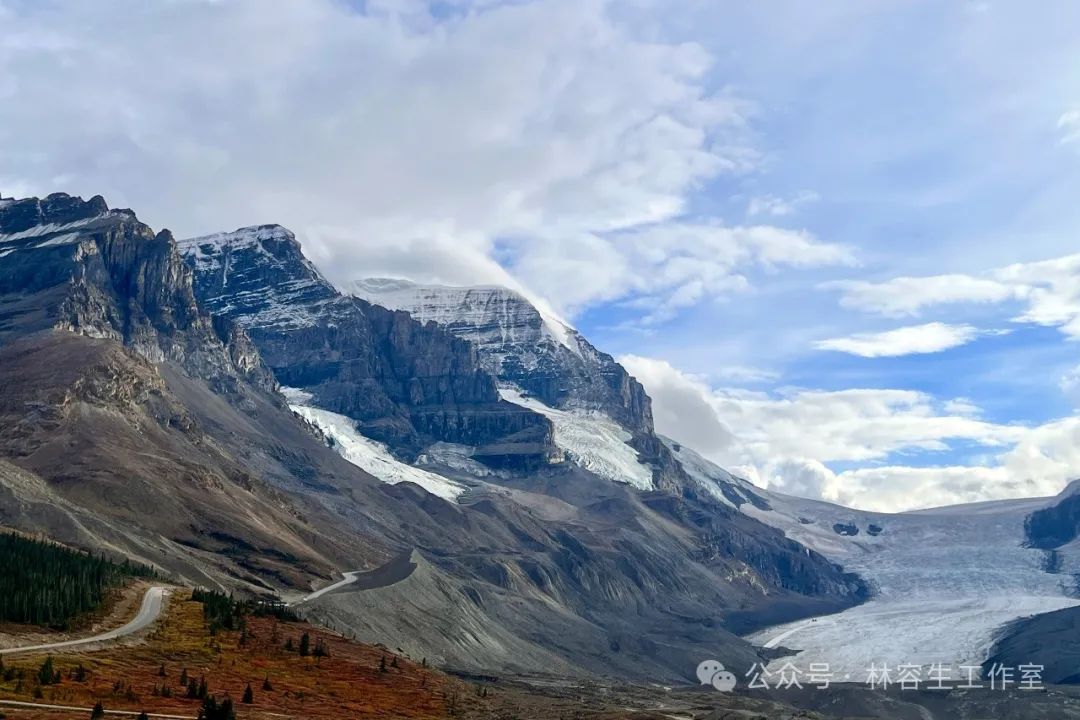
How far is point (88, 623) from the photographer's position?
9038 centimetres

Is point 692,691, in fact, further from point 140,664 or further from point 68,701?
point 68,701

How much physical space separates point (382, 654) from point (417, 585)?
295 ft

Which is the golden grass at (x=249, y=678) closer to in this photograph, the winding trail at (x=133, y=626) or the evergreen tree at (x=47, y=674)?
the evergreen tree at (x=47, y=674)

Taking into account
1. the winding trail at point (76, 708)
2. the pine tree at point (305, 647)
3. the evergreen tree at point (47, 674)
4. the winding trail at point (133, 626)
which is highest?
the winding trail at point (133, 626)

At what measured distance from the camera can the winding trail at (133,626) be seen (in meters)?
78.0

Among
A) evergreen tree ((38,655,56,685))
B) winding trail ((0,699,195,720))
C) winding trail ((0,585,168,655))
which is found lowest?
winding trail ((0,699,195,720))

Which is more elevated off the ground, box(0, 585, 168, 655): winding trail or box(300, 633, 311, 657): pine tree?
box(0, 585, 168, 655): winding trail

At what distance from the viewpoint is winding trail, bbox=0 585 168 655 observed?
256ft

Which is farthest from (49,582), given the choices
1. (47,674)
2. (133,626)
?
(47,674)

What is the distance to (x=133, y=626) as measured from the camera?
304 ft

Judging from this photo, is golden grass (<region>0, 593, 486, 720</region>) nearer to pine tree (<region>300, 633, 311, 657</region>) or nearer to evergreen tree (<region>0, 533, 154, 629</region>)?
pine tree (<region>300, 633, 311, 657</region>)

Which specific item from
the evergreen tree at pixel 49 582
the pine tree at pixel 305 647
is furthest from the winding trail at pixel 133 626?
the pine tree at pixel 305 647

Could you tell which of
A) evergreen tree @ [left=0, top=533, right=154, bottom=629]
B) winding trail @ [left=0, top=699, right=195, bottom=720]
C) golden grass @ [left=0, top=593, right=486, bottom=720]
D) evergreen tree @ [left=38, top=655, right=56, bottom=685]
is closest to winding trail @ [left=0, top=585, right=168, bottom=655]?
golden grass @ [left=0, top=593, right=486, bottom=720]

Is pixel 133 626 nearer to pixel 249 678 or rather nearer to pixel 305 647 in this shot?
pixel 305 647
